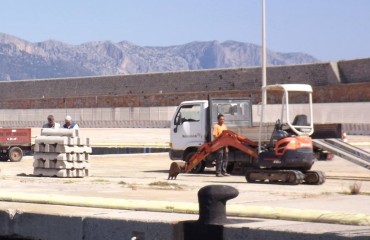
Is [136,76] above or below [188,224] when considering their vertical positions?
above

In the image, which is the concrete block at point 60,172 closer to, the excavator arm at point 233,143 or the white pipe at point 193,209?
the excavator arm at point 233,143

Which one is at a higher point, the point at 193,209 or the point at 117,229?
the point at 193,209

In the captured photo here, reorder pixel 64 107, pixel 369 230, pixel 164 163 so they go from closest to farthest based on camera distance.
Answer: pixel 369 230 < pixel 164 163 < pixel 64 107

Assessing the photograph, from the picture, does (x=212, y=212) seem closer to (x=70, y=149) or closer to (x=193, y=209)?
(x=193, y=209)

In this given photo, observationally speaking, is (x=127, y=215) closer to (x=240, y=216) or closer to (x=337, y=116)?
(x=240, y=216)

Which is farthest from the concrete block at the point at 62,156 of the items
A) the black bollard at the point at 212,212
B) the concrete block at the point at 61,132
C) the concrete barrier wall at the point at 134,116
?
the concrete barrier wall at the point at 134,116

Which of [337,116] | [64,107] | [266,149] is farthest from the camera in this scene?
[64,107]

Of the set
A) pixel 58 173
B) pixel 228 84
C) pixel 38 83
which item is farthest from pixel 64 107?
pixel 58 173

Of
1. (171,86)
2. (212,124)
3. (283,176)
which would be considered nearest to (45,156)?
(212,124)

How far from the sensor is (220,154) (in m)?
26.5

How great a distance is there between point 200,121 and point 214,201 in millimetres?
18316

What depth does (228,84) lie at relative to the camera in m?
81.0

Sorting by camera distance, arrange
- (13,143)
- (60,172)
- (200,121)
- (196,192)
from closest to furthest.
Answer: (196,192) → (60,172) → (200,121) → (13,143)

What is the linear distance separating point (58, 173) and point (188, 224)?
43.4 ft
